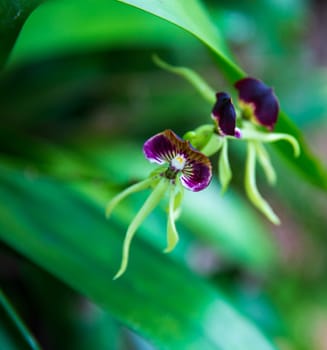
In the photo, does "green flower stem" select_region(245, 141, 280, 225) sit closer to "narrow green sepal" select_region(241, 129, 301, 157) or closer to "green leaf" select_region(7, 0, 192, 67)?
"narrow green sepal" select_region(241, 129, 301, 157)

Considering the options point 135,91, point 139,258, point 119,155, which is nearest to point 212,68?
point 135,91

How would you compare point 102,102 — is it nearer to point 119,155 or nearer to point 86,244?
point 119,155

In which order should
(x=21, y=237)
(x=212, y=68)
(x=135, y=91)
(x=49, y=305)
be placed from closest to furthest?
(x=21, y=237) < (x=49, y=305) < (x=135, y=91) < (x=212, y=68)

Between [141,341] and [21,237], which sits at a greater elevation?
[141,341]

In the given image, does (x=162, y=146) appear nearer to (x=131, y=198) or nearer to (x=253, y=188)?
(x=253, y=188)

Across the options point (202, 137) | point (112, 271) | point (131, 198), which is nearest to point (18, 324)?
point (112, 271)

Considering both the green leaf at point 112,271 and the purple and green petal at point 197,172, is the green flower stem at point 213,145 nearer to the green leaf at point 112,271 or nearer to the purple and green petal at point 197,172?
the purple and green petal at point 197,172

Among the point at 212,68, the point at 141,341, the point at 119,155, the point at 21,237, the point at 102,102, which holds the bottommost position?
the point at 21,237

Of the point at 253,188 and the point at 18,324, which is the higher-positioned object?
the point at 253,188
